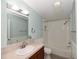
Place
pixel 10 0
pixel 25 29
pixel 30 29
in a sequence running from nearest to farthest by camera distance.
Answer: pixel 10 0, pixel 25 29, pixel 30 29

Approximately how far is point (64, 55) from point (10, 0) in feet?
11.6

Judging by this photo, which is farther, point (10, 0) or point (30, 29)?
point (30, 29)

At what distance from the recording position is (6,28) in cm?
175

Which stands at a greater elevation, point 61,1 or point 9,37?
point 61,1

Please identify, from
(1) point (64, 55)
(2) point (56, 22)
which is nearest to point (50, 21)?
(2) point (56, 22)

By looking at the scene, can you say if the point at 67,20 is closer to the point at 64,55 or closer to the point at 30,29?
the point at 64,55

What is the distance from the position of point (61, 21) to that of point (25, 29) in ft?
7.54

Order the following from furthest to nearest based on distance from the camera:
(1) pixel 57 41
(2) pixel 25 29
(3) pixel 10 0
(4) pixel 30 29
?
(1) pixel 57 41 → (4) pixel 30 29 → (2) pixel 25 29 → (3) pixel 10 0

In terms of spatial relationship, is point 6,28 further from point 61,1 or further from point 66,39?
point 66,39

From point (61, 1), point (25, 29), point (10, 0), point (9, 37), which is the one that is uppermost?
point (61, 1)

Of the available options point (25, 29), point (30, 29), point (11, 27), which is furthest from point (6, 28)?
point (30, 29)

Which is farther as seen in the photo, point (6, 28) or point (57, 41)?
point (57, 41)

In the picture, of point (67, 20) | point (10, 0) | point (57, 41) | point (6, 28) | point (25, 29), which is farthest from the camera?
point (57, 41)

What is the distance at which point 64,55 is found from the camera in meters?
4.21
